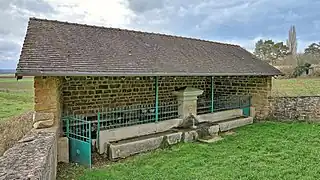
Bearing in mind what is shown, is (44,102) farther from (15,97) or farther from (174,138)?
(15,97)

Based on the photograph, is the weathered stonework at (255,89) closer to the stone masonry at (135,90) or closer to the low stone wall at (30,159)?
the stone masonry at (135,90)

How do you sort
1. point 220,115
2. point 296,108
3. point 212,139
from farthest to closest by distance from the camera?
point 296,108, point 220,115, point 212,139

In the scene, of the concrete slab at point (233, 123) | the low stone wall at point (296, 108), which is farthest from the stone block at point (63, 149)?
the low stone wall at point (296, 108)

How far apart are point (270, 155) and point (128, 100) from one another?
5.61 metres

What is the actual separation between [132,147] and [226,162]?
2602mm

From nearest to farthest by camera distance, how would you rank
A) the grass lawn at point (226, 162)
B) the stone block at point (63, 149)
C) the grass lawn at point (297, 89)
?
1. the grass lawn at point (226, 162)
2. the stone block at point (63, 149)
3. the grass lawn at point (297, 89)

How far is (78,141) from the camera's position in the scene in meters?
7.33

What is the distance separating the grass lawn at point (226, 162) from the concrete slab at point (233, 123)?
109cm

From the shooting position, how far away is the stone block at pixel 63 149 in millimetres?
7258

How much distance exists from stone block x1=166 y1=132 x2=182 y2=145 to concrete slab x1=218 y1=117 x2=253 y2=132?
7.58ft

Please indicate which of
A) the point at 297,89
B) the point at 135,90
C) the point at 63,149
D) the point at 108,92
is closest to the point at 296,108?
the point at 297,89

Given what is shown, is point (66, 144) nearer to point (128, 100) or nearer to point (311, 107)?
point (128, 100)

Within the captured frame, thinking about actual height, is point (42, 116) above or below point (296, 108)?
above

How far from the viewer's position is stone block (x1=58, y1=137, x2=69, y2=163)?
23.8ft
